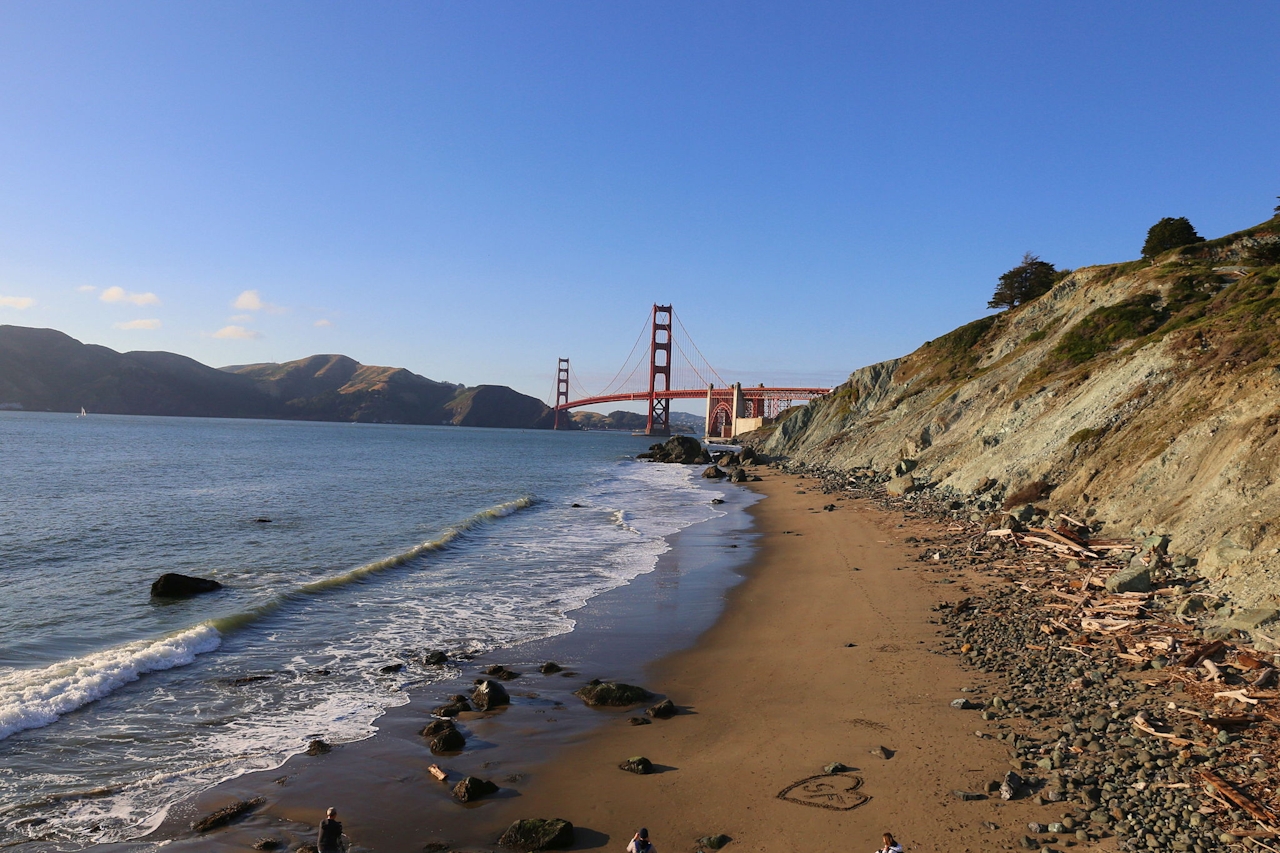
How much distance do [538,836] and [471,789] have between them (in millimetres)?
1088

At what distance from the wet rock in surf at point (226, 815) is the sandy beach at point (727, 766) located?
4.7 inches

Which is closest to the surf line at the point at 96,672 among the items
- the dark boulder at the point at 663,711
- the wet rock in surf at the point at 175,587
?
the wet rock in surf at the point at 175,587

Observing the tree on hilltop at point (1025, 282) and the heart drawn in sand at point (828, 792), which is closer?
the heart drawn in sand at point (828, 792)

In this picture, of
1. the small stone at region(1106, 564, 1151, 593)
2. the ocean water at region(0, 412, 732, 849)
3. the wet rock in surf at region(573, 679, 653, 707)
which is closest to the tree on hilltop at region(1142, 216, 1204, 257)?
the ocean water at region(0, 412, 732, 849)

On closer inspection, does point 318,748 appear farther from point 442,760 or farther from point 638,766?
point 638,766

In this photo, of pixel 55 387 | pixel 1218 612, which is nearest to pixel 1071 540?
pixel 1218 612

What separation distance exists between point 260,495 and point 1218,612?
3547 centimetres

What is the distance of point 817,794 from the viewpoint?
662cm

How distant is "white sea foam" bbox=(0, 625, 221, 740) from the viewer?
878 centimetres

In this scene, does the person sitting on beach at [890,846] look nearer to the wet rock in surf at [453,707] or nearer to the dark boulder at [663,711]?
the dark boulder at [663,711]

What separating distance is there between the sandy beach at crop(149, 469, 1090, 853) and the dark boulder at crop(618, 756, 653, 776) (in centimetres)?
7

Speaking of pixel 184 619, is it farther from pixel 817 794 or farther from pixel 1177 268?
pixel 1177 268

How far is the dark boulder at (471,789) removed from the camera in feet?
22.4

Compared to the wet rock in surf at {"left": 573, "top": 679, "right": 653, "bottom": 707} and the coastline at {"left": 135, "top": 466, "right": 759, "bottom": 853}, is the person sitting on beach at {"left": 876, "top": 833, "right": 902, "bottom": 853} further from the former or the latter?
the wet rock in surf at {"left": 573, "top": 679, "right": 653, "bottom": 707}
